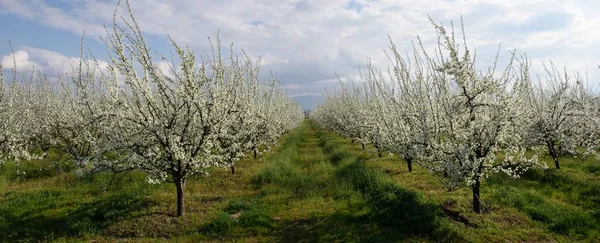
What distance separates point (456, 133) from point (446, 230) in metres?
2.96

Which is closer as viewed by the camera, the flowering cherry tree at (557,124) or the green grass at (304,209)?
the green grass at (304,209)

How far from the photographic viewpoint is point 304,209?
1459 cm

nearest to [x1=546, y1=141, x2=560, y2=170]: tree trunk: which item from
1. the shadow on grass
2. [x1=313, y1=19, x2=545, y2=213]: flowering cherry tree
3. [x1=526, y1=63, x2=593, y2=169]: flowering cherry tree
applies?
[x1=526, y1=63, x2=593, y2=169]: flowering cherry tree

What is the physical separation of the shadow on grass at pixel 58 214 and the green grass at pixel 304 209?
4 centimetres

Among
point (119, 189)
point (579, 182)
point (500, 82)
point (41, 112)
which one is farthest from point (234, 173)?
point (41, 112)

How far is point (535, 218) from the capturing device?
39.7 ft

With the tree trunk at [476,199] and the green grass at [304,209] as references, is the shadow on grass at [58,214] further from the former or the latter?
the tree trunk at [476,199]

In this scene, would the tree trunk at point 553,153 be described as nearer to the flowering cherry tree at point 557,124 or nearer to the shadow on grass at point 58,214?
the flowering cherry tree at point 557,124

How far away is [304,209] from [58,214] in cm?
928

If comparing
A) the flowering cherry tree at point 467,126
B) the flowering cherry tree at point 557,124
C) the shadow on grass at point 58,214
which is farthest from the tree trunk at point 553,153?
the shadow on grass at point 58,214

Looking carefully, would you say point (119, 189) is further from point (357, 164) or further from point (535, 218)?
point (535, 218)

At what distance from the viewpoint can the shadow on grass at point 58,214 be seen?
39.3ft

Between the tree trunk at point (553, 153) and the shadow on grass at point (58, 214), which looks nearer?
the shadow on grass at point (58, 214)

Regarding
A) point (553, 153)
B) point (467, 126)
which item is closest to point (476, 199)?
point (467, 126)
